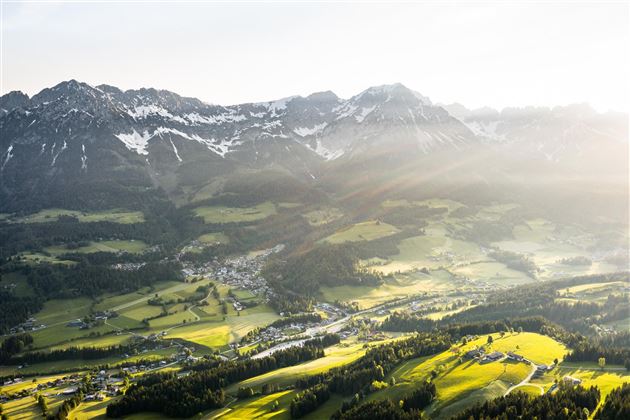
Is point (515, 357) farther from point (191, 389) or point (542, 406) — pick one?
point (191, 389)

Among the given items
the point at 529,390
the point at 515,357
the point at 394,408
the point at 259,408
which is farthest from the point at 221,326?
the point at 529,390

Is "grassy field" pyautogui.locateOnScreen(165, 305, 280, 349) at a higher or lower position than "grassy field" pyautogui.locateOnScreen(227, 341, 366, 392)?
higher

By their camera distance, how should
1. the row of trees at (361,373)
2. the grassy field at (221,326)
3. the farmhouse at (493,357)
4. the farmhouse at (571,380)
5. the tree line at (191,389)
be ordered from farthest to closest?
1. the grassy field at (221,326)
2. the farmhouse at (493,357)
3. the tree line at (191,389)
4. the row of trees at (361,373)
5. the farmhouse at (571,380)

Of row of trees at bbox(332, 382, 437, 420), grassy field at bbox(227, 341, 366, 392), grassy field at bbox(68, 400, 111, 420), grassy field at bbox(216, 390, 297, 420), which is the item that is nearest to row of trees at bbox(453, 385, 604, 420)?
row of trees at bbox(332, 382, 437, 420)

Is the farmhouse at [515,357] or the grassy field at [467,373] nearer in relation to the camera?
the grassy field at [467,373]

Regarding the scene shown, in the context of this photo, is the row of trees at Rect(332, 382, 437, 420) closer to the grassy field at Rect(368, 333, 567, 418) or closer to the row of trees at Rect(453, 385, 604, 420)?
the grassy field at Rect(368, 333, 567, 418)

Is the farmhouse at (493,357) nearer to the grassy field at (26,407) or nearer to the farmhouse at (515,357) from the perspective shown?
the farmhouse at (515,357)

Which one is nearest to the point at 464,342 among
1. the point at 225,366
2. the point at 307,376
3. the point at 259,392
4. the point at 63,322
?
the point at 307,376

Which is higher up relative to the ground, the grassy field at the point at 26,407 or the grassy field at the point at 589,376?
the grassy field at the point at 26,407

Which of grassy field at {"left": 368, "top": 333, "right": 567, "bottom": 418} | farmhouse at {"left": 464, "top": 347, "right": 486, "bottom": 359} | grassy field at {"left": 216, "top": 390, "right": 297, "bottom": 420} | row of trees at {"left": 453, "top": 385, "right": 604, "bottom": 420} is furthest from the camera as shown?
farmhouse at {"left": 464, "top": 347, "right": 486, "bottom": 359}

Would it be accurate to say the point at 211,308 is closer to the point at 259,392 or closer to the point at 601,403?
the point at 259,392

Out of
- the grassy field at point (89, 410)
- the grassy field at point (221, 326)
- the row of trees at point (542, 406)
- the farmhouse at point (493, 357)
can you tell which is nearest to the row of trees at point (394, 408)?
the row of trees at point (542, 406)

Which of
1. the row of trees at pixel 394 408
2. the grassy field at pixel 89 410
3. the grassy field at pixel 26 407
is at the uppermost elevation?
the grassy field at pixel 26 407
